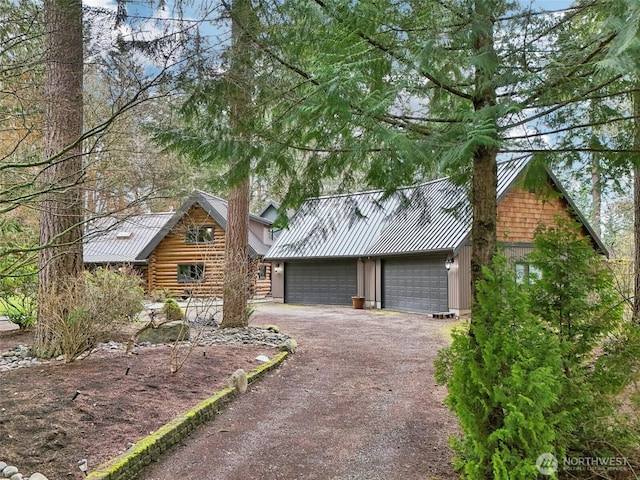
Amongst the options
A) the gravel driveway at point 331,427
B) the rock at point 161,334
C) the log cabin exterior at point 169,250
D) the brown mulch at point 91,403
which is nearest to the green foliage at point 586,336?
the gravel driveway at point 331,427

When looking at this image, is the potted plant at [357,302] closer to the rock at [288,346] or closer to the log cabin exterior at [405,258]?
the log cabin exterior at [405,258]

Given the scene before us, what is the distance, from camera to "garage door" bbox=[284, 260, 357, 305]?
1820cm

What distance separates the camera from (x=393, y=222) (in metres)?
17.5

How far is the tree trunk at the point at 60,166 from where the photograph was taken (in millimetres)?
4477

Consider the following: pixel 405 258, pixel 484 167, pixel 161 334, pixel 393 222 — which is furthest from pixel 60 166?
pixel 393 222

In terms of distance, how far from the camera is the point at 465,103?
445cm

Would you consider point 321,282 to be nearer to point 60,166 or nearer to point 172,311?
point 172,311

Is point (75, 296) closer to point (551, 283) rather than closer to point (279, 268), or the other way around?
point (551, 283)

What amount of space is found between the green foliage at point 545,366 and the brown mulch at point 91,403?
2.94 metres

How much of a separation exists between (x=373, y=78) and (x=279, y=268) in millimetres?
16942

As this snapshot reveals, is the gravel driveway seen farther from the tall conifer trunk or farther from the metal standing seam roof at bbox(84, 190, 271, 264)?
the metal standing seam roof at bbox(84, 190, 271, 264)

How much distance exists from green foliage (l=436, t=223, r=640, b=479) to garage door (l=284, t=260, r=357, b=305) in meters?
14.6

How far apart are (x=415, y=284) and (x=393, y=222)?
3.25 metres

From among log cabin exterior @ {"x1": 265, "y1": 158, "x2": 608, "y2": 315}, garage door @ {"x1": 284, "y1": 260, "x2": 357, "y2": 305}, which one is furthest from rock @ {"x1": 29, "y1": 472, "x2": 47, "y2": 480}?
garage door @ {"x1": 284, "y1": 260, "x2": 357, "y2": 305}
